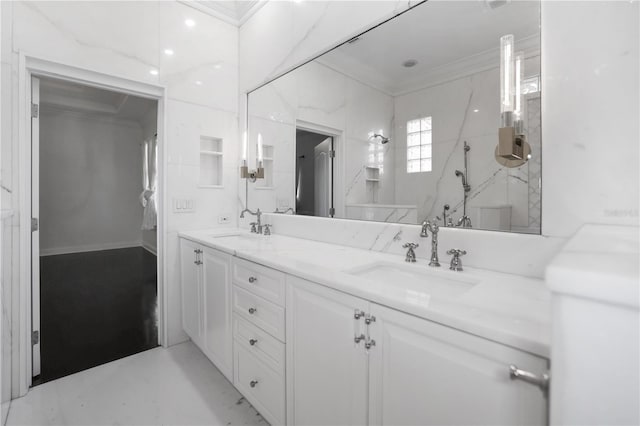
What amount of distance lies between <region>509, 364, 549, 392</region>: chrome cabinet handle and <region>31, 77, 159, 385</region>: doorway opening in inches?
104

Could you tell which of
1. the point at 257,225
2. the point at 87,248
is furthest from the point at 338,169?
the point at 87,248

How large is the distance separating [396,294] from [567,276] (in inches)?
20.3

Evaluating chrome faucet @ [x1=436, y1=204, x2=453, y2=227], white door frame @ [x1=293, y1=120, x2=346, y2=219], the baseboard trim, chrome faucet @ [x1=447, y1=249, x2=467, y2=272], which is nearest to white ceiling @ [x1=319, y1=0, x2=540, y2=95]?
white door frame @ [x1=293, y1=120, x2=346, y2=219]

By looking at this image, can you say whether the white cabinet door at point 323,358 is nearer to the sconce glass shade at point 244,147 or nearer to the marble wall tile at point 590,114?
the marble wall tile at point 590,114

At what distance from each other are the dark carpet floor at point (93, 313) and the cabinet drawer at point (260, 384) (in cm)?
116

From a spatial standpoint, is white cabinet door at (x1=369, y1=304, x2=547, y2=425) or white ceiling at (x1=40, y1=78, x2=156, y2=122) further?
white ceiling at (x1=40, y1=78, x2=156, y2=122)

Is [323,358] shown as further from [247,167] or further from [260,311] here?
[247,167]

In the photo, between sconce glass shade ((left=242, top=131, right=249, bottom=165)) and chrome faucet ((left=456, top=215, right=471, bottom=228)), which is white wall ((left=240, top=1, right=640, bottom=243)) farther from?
sconce glass shade ((left=242, top=131, right=249, bottom=165))

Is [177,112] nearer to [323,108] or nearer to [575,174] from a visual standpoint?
[323,108]


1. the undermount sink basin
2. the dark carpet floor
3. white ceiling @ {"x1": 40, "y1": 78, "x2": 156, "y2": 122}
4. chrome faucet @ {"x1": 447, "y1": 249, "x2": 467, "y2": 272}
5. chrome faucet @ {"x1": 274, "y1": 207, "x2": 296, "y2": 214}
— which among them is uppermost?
white ceiling @ {"x1": 40, "y1": 78, "x2": 156, "y2": 122}

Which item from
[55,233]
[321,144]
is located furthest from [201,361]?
[55,233]

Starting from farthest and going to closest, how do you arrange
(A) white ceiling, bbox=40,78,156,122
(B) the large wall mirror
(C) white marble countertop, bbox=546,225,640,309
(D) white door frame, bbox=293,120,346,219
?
(A) white ceiling, bbox=40,78,156,122 → (D) white door frame, bbox=293,120,346,219 → (B) the large wall mirror → (C) white marble countertop, bbox=546,225,640,309

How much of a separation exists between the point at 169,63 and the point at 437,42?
2010 mm

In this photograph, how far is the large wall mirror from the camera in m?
1.11
